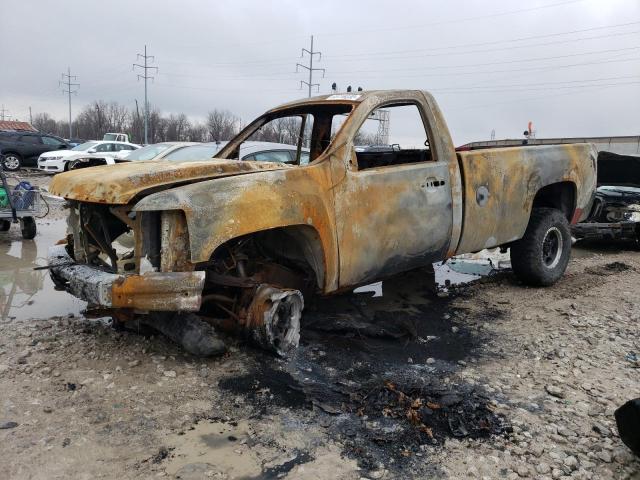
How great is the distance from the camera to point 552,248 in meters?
6.05

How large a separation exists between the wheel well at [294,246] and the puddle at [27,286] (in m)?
2.12

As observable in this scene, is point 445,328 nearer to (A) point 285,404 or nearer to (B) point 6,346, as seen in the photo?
(A) point 285,404

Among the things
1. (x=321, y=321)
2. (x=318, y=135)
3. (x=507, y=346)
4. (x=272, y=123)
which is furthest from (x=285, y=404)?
(x=272, y=123)

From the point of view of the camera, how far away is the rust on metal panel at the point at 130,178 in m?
3.17

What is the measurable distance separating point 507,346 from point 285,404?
2.01 metres

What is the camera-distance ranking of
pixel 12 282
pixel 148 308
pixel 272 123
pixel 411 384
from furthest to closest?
pixel 12 282, pixel 272 123, pixel 411 384, pixel 148 308

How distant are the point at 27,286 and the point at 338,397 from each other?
4226 mm

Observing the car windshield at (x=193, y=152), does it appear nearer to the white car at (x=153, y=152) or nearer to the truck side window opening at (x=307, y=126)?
the white car at (x=153, y=152)

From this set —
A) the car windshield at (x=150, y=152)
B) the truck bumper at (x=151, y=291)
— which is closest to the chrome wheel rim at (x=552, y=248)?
the truck bumper at (x=151, y=291)

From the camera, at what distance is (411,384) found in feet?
11.2

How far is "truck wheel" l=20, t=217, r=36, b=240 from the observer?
820 cm

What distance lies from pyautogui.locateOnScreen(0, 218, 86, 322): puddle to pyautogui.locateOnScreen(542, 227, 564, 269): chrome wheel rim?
16.5ft

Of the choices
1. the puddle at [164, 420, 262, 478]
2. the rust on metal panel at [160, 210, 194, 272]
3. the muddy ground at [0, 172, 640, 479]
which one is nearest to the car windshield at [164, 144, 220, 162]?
the muddy ground at [0, 172, 640, 479]

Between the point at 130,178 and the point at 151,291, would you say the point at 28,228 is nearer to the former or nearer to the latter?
the point at 130,178
